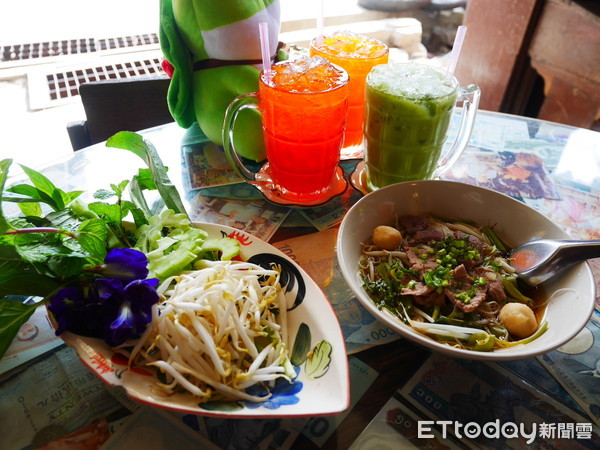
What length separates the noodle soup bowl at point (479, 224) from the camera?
1.95 feet

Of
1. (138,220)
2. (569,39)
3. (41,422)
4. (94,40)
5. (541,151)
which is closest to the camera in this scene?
(41,422)

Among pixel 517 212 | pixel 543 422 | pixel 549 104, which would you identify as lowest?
pixel 549 104

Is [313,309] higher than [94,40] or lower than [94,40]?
higher

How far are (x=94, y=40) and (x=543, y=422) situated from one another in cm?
299

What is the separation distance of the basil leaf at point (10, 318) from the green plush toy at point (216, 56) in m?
0.59

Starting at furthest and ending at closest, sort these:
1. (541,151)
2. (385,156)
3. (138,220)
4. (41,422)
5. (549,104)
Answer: (549,104), (541,151), (385,156), (138,220), (41,422)

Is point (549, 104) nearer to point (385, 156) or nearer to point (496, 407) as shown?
point (385, 156)

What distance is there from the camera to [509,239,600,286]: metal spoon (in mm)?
679

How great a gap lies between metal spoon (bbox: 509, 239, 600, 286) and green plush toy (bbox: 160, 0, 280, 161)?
0.63m

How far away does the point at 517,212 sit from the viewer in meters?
0.81

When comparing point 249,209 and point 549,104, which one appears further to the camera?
point 549,104

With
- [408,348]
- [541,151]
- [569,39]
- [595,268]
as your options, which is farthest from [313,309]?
[569,39]

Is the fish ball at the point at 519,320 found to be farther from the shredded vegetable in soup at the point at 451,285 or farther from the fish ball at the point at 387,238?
the fish ball at the point at 387,238

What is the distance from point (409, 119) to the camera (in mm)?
867
